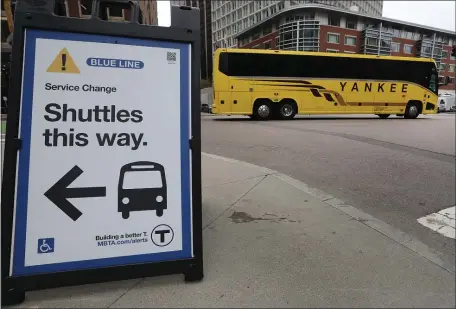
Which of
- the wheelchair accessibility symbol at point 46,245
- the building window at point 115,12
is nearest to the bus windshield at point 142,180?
the wheelchair accessibility symbol at point 46,245

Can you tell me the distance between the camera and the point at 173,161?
2088 millimetres

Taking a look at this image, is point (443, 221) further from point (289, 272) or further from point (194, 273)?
point (194, 273)

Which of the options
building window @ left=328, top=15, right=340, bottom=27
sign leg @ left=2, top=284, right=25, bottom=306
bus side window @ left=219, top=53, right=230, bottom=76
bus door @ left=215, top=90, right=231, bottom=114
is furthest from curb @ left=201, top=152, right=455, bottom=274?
building window @ left=328, top=15, right=340, bottom=27

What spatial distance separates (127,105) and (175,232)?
90 cm

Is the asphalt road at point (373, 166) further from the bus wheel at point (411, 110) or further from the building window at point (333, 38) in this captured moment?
the building window at point (333, 38)

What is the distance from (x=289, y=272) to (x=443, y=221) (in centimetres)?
239

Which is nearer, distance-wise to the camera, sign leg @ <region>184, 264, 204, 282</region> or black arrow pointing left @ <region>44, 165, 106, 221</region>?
black arrow pointing left @ <region>44, 165, 106, 221</region>

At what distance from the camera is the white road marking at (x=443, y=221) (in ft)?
10.8

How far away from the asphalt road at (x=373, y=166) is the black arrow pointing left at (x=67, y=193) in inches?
117

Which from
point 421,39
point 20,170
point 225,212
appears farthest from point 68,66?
point 421,39

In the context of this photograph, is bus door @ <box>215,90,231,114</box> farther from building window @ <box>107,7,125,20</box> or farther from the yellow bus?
building window @ <box>107,7,125,20</box>

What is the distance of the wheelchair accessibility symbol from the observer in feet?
6.15

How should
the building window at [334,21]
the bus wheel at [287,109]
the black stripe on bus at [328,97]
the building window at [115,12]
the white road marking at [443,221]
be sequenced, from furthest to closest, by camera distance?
the building window at [334,21], the black stripe on bus at [328,97], the bus wheel at [287,109], the white road marking at [443,221], the building window at [115,12]

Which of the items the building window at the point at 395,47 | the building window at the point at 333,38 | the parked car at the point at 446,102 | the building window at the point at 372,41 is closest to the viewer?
the parked car at the point at 446,102
